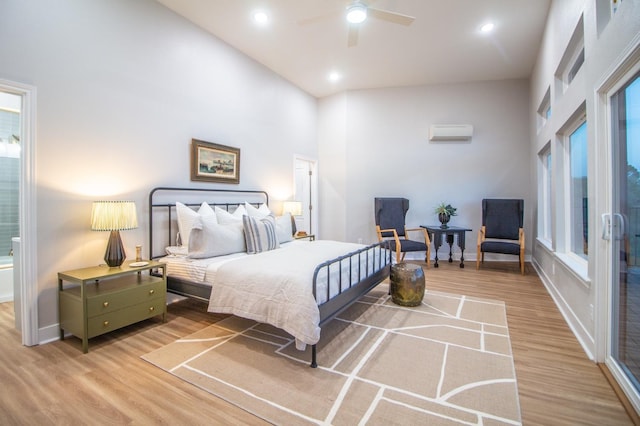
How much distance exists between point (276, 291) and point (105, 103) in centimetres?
248

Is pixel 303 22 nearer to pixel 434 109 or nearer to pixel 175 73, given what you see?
pixel 175 73

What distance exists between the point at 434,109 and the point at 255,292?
5.25m

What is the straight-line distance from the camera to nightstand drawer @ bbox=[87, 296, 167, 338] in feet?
7.98

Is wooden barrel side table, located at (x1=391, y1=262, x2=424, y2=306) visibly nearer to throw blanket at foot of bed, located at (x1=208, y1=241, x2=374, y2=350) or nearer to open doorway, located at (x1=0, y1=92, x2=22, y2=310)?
throw blanket at foot of bed, located at (x1=208, y1=241, x2=374, y2=350)

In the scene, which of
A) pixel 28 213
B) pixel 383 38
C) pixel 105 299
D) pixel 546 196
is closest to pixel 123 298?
pixel 105 299

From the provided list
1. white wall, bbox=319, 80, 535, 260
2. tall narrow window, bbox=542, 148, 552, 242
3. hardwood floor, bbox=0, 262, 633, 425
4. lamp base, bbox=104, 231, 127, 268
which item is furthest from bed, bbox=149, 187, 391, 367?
tall narrow window, bbox=542, 148, 552, 242

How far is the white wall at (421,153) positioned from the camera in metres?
5.71

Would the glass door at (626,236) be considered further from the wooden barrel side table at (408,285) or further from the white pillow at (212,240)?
the white pillow at (212,240)

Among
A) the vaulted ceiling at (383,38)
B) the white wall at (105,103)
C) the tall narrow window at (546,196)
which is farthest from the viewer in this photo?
the tall narrow window at (546,196)

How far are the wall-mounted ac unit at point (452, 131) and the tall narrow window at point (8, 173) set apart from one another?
632 centimetres

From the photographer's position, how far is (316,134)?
654 cm

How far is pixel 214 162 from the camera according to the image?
408 centimetres

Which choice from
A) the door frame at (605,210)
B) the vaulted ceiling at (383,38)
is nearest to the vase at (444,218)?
the vaulted ceiling at (383,38)

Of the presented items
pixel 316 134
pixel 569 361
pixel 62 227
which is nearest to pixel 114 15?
pixel 62 227
